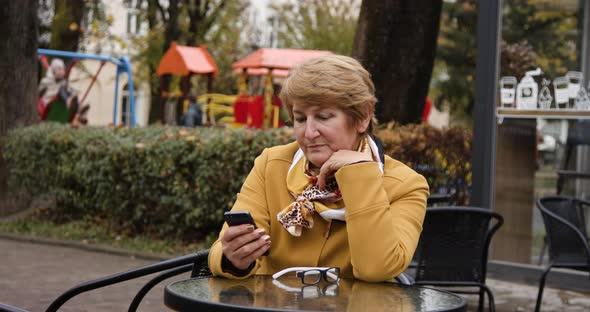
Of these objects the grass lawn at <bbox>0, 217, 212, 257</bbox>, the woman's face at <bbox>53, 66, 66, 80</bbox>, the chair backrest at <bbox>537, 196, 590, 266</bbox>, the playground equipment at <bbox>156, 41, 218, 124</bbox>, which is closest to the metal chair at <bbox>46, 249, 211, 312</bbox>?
the chair backrest at <bbox>537, 196, 590, 266</bbox>

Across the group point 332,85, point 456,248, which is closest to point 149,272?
point 332,85

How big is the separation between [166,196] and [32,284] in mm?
2408

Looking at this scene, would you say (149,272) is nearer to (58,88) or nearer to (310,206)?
(310,206)

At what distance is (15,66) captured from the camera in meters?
13.5

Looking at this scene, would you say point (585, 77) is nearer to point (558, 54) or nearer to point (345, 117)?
point (558, 54)

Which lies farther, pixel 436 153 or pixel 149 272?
pixel 436 153

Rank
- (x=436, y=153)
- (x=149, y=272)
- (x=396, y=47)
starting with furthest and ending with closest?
(x=396, y=47), (x=436, y=153), (x=149, y=272)

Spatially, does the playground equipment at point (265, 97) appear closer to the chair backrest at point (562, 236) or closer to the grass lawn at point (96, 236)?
the grass lawn at point (96, 236)

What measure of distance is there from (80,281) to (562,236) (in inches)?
168

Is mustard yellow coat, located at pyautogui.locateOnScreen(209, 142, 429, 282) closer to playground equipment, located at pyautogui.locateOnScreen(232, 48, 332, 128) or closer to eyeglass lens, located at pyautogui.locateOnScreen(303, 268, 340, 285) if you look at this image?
eyeglass lens, located at pyautogui.locateOnScreen(303, 268, 340, 285)

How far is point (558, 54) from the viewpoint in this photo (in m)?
9.43

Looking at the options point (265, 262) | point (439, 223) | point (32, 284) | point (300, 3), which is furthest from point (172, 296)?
point (300, 3)

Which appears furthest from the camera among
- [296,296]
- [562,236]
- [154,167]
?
[154,167]

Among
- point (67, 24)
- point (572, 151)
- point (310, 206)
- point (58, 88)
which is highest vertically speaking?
point (67, 24)
